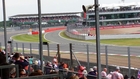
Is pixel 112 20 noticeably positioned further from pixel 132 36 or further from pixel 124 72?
pixel 124 72

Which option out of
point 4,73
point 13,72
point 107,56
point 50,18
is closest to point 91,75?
point 13,72

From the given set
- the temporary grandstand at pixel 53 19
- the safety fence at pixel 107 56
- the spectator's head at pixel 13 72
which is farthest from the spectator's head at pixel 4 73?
the temporary grandstand at pixel 53 19

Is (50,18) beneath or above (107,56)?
beneath

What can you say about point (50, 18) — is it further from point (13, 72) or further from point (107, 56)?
point (13, 72)

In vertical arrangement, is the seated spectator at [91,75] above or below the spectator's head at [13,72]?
below

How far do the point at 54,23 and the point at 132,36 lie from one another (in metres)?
89.3

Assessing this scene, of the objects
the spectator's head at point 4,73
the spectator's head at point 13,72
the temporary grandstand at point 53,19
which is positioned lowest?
the temporary grandstand at point 53,19

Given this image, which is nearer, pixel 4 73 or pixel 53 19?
pixel 4 73

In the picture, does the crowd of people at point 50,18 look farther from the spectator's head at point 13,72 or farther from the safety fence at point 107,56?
the spectator's head at point 13,72

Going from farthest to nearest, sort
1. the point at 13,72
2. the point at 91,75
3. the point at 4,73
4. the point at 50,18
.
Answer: the point at 50,18
the point at 91,75
the point at 13,72
the point at 4,73

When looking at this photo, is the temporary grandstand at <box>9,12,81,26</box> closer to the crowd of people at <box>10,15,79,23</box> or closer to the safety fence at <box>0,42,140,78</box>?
the crowd of people at <box>10,15,79,23</box>

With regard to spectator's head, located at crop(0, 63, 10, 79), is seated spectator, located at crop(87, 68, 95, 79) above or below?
below

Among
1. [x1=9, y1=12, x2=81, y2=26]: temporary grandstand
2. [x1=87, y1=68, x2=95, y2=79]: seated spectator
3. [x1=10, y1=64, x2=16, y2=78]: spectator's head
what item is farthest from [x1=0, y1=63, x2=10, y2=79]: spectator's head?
[x1=9, y1=12, x2=81, y2=26]: temporary grandstand

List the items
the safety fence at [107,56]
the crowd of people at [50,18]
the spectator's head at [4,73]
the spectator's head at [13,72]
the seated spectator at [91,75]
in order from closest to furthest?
the spectator's head at [4,73] → the spectator's head at [13,72] → the seated spectator at [91,75] → the safety fence at [107,56] → the crowd of people at [50,18]
